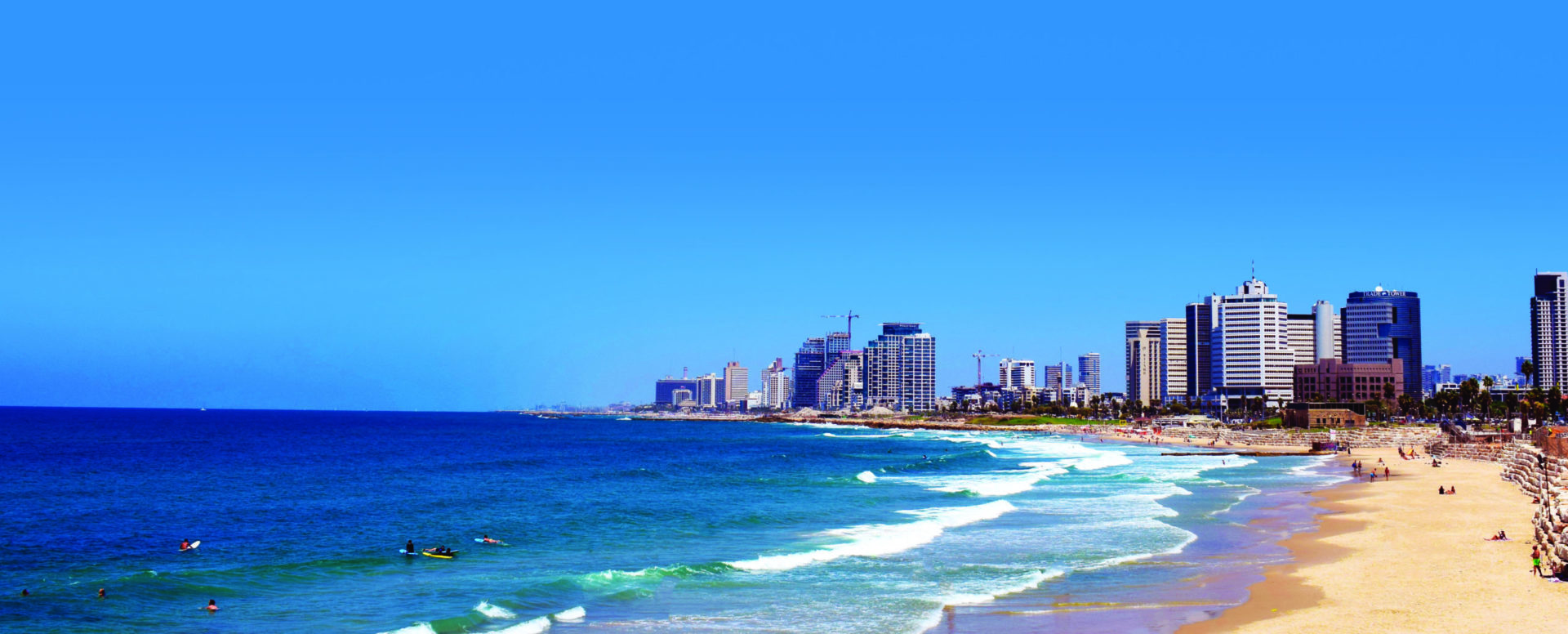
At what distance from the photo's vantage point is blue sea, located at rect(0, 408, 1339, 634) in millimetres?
24312

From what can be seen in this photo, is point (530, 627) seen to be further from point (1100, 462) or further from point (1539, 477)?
point (1100, 462)

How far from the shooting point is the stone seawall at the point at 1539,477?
2519 centimetres

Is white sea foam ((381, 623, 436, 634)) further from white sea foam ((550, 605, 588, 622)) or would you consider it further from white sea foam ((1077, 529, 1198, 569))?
white sea foam ((1077, 529, 1198, 569))

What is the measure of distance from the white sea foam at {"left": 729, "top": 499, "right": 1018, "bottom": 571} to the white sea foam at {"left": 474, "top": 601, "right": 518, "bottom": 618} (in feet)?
24.7

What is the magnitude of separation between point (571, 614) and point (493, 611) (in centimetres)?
184

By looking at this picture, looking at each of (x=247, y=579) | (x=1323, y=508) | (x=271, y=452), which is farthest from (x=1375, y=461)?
Answer: (x=271, y=452)

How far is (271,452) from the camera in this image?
98.1m

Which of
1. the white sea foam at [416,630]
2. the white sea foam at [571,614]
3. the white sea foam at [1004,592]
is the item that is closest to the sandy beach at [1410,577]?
the white sea foam at [1004,592]

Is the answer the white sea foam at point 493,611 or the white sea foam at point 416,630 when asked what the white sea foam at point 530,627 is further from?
the white sea foam at point 416,630

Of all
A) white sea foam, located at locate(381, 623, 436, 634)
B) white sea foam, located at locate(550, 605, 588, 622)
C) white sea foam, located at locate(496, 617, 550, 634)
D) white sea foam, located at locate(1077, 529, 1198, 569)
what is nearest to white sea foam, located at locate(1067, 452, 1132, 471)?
white sea foam, located at locate(1077, 529, 1198, 569)

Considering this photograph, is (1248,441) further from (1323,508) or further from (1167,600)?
(1167,600)

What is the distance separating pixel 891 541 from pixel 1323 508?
20396 millimetres

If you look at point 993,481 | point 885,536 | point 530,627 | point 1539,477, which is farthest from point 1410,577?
point 993,481

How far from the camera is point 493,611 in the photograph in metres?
24.7
